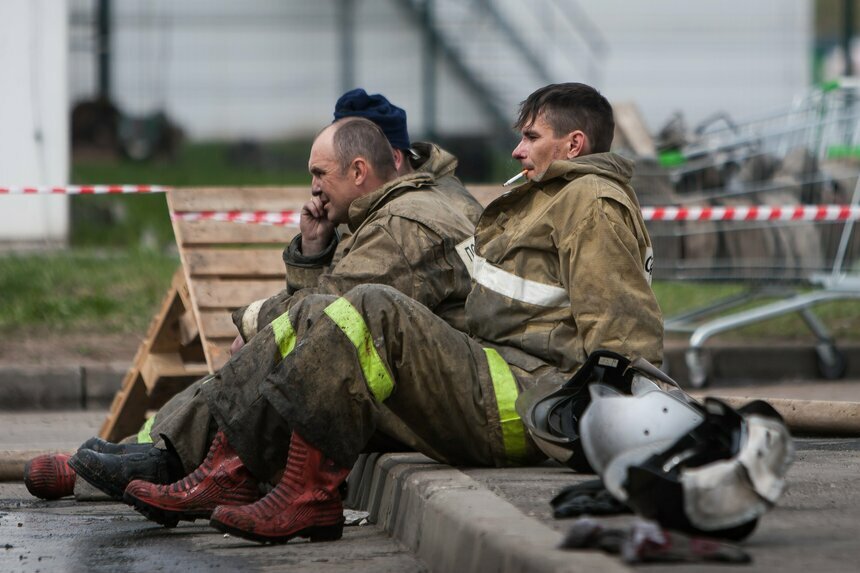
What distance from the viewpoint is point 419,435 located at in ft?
15.2

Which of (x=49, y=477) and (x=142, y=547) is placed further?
(x=49, y=477)

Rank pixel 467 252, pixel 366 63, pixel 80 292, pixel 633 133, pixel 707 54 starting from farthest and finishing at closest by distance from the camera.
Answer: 1. pixel 707 54
2. pixel 366 63
3. pixel 80 292
4. pixel 633 133
5. pixel 467 252

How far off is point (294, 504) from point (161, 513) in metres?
0.55

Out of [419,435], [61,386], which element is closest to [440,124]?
[61,386]

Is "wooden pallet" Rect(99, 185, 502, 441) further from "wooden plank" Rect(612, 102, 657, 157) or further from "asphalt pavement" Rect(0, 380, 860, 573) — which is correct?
"wooden plank" Rect(612, 102, 657, 157)

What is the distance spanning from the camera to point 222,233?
686 centimetres

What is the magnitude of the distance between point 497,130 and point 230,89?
9.47 ft

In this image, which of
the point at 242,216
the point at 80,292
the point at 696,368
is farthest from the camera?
the point at 80,292

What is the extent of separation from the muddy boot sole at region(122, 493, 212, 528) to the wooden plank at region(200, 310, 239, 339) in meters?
1.69

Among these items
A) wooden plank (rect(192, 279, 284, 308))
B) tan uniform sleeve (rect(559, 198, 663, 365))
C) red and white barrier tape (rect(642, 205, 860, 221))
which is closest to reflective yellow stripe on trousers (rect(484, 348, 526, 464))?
tan uniform sleeve (rect(559, 198, 663, 365))

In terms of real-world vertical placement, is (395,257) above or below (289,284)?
above

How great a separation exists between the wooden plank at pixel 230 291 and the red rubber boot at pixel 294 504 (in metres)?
2.21

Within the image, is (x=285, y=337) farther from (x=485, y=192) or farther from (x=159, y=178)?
(x=159, y=178)

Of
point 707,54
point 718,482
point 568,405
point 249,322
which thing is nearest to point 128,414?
point 249,322
